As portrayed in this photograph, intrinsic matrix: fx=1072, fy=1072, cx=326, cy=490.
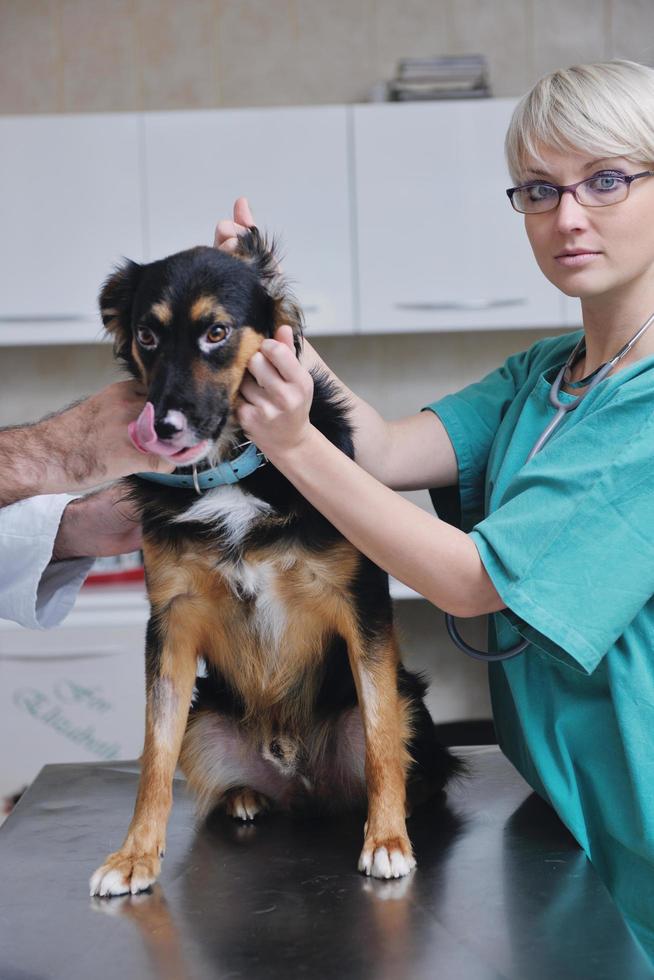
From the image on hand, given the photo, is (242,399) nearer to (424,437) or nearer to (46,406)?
(424,437)

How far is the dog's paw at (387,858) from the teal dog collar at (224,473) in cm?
44

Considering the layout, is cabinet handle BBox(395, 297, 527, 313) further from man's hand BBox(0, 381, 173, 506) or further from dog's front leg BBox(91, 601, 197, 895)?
dog's front leg BBox(91, 601, 197, 895)

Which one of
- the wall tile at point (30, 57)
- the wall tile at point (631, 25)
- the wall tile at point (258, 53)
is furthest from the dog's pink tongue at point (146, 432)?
the wall tile at point (631, 25)

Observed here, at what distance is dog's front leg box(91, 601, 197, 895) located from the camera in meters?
1.15

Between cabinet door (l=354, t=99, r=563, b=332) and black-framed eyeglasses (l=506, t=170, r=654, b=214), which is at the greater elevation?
cabinet door (l=354, t=99, r=563, b=332)

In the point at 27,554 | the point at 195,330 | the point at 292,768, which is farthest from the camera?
the point at 27,554

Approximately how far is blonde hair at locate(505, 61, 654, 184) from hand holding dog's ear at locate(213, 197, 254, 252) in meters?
0.36

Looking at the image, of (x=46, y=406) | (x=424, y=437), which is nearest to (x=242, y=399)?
(x=424, y=437)

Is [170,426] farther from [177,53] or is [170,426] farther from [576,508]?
[177,53]

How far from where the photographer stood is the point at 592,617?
1.11 m

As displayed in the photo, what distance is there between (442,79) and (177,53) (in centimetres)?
91

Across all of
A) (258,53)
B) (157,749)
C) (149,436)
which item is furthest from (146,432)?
(258,53)

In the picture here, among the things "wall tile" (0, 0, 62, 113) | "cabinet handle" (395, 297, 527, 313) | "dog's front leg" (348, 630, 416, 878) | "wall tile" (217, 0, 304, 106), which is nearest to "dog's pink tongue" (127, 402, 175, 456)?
"dog's front leg" (348, 630, 416, 878)

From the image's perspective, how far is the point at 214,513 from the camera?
1259 mm
